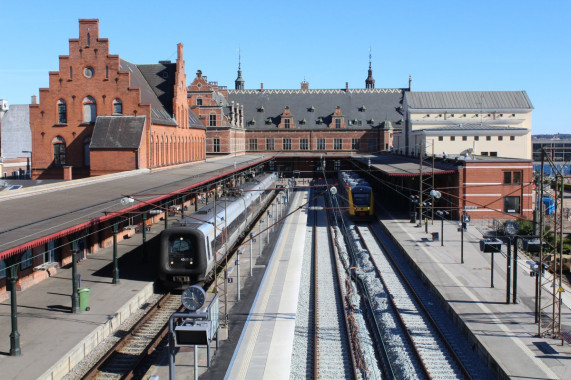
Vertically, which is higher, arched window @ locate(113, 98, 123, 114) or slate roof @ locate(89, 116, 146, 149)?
arched window @ locate(113, 98, 123, 114)

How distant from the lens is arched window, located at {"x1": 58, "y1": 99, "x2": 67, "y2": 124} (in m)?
43.6

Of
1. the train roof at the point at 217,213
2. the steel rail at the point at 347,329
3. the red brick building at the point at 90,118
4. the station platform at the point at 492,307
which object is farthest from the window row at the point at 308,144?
the steel rail at the point at 347,329

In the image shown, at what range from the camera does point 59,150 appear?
145ft

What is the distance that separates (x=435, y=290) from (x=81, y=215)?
13.9 meters

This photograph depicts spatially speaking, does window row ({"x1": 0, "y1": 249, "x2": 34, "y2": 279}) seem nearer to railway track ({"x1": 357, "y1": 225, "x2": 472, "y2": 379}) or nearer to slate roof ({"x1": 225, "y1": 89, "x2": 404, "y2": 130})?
railway track ({"x1": 357, "y1": 225, "x2": 472, "y2": 379})

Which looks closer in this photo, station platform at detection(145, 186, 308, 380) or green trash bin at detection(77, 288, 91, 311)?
station platform at detection(145, 186, 308, 380)

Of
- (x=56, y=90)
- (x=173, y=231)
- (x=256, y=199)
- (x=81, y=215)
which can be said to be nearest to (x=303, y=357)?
(x=173, y=231)

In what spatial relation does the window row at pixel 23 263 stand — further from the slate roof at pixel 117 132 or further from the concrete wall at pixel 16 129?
the concrete wall at pixel 16 129

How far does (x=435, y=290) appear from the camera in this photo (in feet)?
76.9

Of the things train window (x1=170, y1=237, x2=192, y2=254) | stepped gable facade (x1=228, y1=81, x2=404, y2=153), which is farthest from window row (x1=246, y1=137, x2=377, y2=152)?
train window (x1=170, y1=237, x2=192, y2=254)

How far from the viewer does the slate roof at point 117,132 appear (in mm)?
41406

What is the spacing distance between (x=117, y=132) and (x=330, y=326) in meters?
27.6

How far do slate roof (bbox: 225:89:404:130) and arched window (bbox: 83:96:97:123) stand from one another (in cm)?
5009

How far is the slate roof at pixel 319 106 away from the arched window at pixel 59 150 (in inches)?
1995
